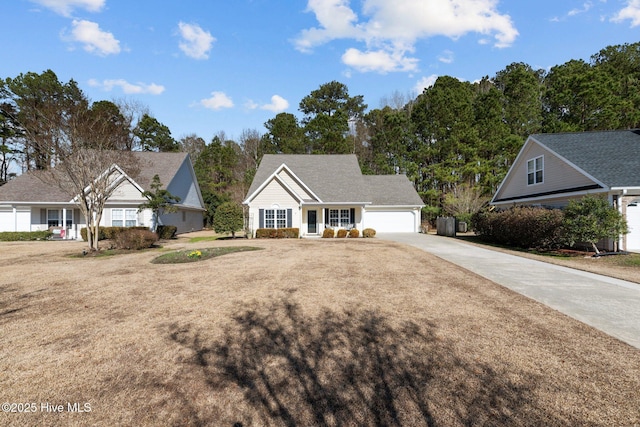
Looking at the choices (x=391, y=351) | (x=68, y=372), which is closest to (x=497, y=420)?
(x=391, y=351)

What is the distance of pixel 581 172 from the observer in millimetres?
14961

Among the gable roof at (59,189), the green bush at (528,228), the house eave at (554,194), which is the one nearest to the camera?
the house eave at (554,194)

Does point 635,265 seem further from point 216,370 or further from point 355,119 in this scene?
point 355,119

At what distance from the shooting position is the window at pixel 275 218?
2272 centimetres

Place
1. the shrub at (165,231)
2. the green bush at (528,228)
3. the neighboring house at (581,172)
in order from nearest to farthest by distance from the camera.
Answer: the neighboring house at (581,172)
the green bush at (528,228)
the shrub at (165,231)

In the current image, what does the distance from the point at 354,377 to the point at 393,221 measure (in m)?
26.1

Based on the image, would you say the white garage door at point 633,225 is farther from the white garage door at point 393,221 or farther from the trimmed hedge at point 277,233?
the trimmed hedge at point 277,233

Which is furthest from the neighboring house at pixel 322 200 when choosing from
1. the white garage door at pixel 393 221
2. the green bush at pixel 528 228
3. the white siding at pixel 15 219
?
the white siding at pixel 15 219

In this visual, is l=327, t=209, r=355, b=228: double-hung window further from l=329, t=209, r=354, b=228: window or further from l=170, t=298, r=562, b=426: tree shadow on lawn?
l=170, t=298, r=562, b=426: tree shadow on lawn

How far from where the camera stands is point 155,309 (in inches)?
232

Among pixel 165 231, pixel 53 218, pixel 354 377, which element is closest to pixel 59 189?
pixel 53 218

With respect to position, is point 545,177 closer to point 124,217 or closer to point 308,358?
point 308,358

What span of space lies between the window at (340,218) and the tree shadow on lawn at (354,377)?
19.3m

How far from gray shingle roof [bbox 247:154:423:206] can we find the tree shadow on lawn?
1897cm
